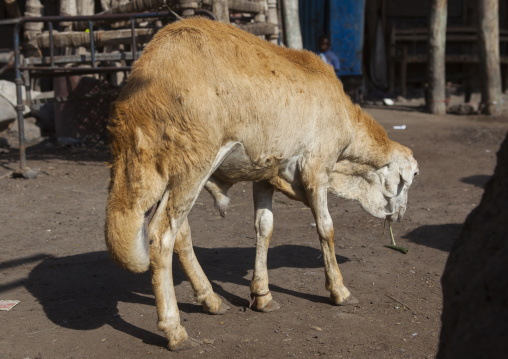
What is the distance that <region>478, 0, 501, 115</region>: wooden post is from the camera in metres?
12.9

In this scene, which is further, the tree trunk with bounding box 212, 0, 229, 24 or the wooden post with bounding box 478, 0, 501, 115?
the wooden post with bounding box 478, 0, 501, 115

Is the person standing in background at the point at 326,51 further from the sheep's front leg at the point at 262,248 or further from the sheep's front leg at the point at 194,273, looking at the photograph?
the sheep's front leg at the point at 194,273

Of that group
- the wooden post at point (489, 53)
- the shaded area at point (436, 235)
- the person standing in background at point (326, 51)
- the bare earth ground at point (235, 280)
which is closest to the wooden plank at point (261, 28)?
the bare earth ground at point (235, 280)

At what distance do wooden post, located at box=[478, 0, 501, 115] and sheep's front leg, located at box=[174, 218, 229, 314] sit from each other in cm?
1058

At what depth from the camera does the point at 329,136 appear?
4.50 meters

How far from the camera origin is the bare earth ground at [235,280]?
13.4ft

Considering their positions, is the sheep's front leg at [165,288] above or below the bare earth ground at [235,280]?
above

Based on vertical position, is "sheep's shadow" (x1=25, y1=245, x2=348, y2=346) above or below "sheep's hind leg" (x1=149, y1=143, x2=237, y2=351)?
below

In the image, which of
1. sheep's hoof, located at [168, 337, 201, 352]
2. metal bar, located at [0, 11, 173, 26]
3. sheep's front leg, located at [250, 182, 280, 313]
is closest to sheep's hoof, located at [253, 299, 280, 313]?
sheep's front leg, located at [250, 182, 280, 313]

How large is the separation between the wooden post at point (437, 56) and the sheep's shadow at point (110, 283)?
8703mm

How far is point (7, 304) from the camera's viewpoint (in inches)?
183

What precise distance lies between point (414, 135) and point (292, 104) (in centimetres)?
786

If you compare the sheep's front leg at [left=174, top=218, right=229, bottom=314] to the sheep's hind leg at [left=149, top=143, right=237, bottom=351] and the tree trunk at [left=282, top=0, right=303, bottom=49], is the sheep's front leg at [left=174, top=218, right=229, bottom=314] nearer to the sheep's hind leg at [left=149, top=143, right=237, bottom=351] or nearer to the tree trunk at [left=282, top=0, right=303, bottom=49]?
the sheep's hind leg at [left=149, top=143, right=237, bottom=351]

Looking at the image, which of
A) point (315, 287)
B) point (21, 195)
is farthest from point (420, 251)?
point (21, 195)
